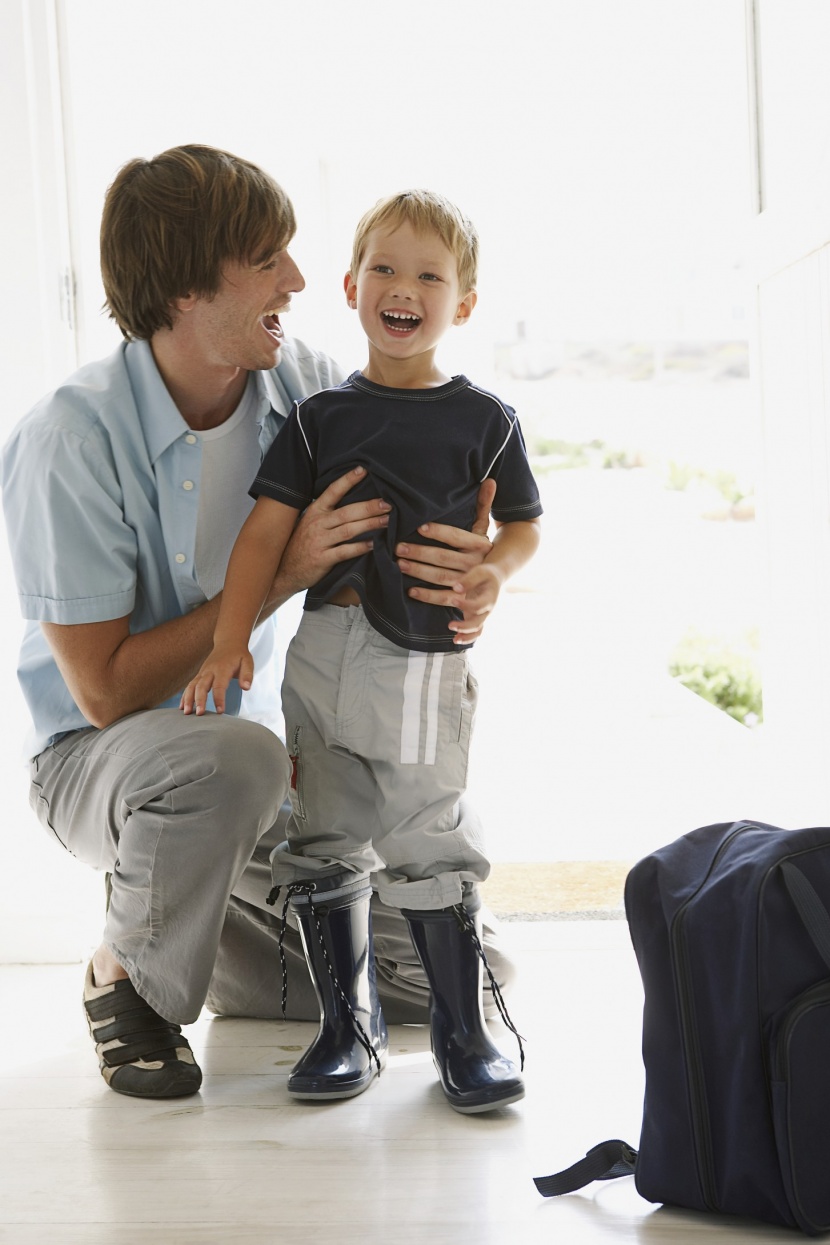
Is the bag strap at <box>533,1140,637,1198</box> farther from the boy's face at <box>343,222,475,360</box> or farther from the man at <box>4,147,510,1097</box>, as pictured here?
the boy's face at <box>343,222,475,360</box>

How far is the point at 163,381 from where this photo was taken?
164cm

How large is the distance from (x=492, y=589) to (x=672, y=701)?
4.01 meters

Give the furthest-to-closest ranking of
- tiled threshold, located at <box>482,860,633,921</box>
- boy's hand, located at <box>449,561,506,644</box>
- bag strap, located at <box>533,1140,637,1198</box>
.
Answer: tiled threshold, located at <box>482,860,633,921</box>, boy's hand, located at <box>449,561,506,644</box>, bag strap, located at <box>533,1140,637,1198</box>

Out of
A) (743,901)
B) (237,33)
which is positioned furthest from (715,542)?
(743,901)

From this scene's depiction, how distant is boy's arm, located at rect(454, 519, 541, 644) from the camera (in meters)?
1.46

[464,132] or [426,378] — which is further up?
[464,132]

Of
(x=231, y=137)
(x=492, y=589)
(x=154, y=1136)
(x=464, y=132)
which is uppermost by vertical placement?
(x=464, y=132)

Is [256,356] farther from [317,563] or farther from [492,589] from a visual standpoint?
[492,589]

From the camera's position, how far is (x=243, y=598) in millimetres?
1465

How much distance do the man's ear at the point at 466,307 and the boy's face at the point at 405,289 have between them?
0.06 metres

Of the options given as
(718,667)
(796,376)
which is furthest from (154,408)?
(718,667)

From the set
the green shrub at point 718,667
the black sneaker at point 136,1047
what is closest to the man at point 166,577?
the black sneaker at point 136,1047

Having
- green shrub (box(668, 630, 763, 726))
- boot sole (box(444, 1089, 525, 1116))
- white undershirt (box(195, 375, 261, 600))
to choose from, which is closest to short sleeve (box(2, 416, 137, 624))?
white undershirt (box(195, 375, 261, 600))

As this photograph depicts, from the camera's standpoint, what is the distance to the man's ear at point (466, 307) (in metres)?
1.57
